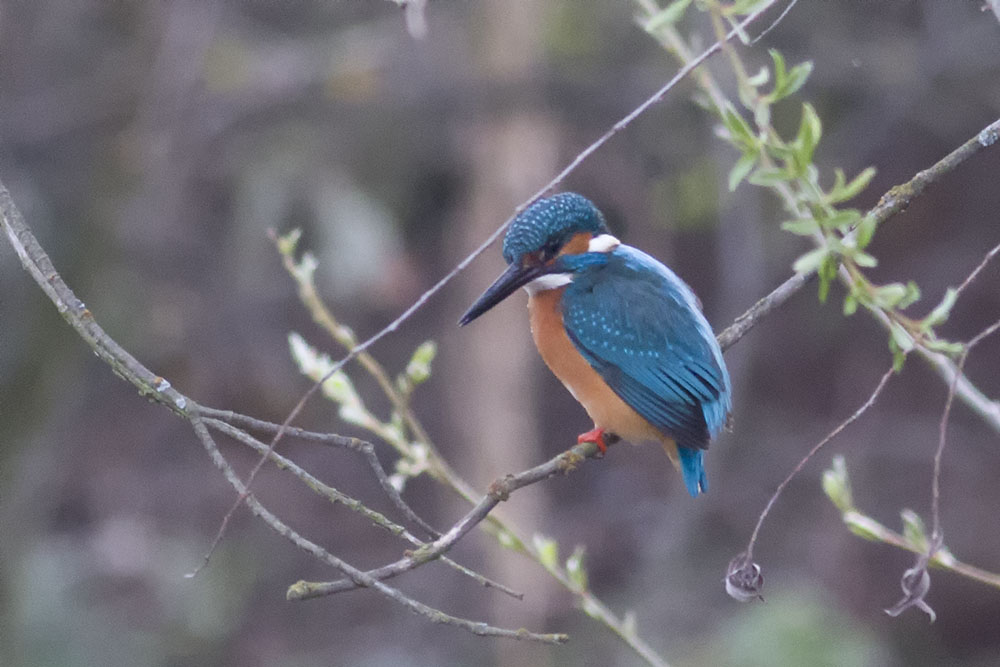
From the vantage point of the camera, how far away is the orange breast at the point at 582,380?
277cm

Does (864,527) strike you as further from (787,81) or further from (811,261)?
(787,81)

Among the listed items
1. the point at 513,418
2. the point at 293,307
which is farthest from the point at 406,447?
the point at 293,307

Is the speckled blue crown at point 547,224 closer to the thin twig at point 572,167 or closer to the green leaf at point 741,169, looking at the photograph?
the thin twig at point 572,167

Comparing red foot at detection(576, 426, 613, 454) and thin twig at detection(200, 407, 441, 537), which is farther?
red foot at detection(576, 426, 613, 454)

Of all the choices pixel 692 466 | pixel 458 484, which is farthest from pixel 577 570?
pixel 692 466

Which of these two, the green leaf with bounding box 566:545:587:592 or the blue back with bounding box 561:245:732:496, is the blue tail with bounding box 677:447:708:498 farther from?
the green leaf with bounding box 566:545:587:592

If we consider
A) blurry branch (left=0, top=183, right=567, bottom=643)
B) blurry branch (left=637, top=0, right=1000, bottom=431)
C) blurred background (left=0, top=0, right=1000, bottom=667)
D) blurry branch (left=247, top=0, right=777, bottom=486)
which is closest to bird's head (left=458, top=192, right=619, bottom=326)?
blurry branch (left=247, top=0, right=777, bottom=486)

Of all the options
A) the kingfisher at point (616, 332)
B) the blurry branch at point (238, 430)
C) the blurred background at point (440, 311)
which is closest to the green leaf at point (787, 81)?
the blurry branch at point (238, 430)

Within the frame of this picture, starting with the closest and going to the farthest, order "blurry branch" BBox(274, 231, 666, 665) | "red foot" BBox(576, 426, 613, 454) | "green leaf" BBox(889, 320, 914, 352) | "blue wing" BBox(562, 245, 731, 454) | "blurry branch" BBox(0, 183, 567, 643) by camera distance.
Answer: "green leaf" BBox(889, 320, 914, 352), "blurry branch" BBox(0, 183, 567, 643), "blurry branch" BBox(274, 231, 666, 665), "red foot" BBox(576, 426, 613, 454), "blue wing" BBox(562, 245, 731, 454)

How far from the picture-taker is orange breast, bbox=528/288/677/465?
2.77 meters

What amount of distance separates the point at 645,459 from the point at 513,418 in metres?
2.04

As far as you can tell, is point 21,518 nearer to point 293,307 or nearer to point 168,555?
point 168,555

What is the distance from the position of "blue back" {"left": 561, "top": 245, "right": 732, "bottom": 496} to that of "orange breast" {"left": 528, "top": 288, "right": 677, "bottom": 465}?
24 mm

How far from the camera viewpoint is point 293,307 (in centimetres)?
727
